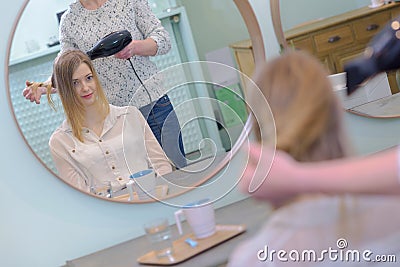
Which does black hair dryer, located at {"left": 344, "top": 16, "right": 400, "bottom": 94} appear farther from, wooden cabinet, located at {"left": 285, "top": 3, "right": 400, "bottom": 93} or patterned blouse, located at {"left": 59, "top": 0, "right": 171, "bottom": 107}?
patterned blouse, located at {"left": 59, "top": 0, "right": 171, "bottom": 107}

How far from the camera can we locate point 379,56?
3.67 feet

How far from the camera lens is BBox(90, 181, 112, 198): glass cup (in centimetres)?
140

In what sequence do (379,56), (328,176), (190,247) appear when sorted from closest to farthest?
(328,176) → (379,56) → (190,247)

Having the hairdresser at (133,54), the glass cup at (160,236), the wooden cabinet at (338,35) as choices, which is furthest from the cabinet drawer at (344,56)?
the glass cup at (160,236)

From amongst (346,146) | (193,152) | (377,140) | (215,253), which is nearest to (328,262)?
(346,146)

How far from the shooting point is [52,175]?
4.57 feet

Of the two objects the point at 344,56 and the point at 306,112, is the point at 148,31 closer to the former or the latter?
the point at 344,56

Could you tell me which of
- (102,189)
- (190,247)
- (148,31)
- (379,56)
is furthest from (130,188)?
(379,56)

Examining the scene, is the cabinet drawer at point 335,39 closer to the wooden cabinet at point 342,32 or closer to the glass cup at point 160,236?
the wooden cabinet at point 342,32

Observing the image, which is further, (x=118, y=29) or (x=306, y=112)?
(x=118, y=29)

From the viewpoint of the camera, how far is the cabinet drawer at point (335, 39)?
138cm

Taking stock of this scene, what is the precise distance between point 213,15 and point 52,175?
1.49 ft

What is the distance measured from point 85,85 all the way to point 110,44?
9cm

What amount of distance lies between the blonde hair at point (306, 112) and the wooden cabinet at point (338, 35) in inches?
14.8
